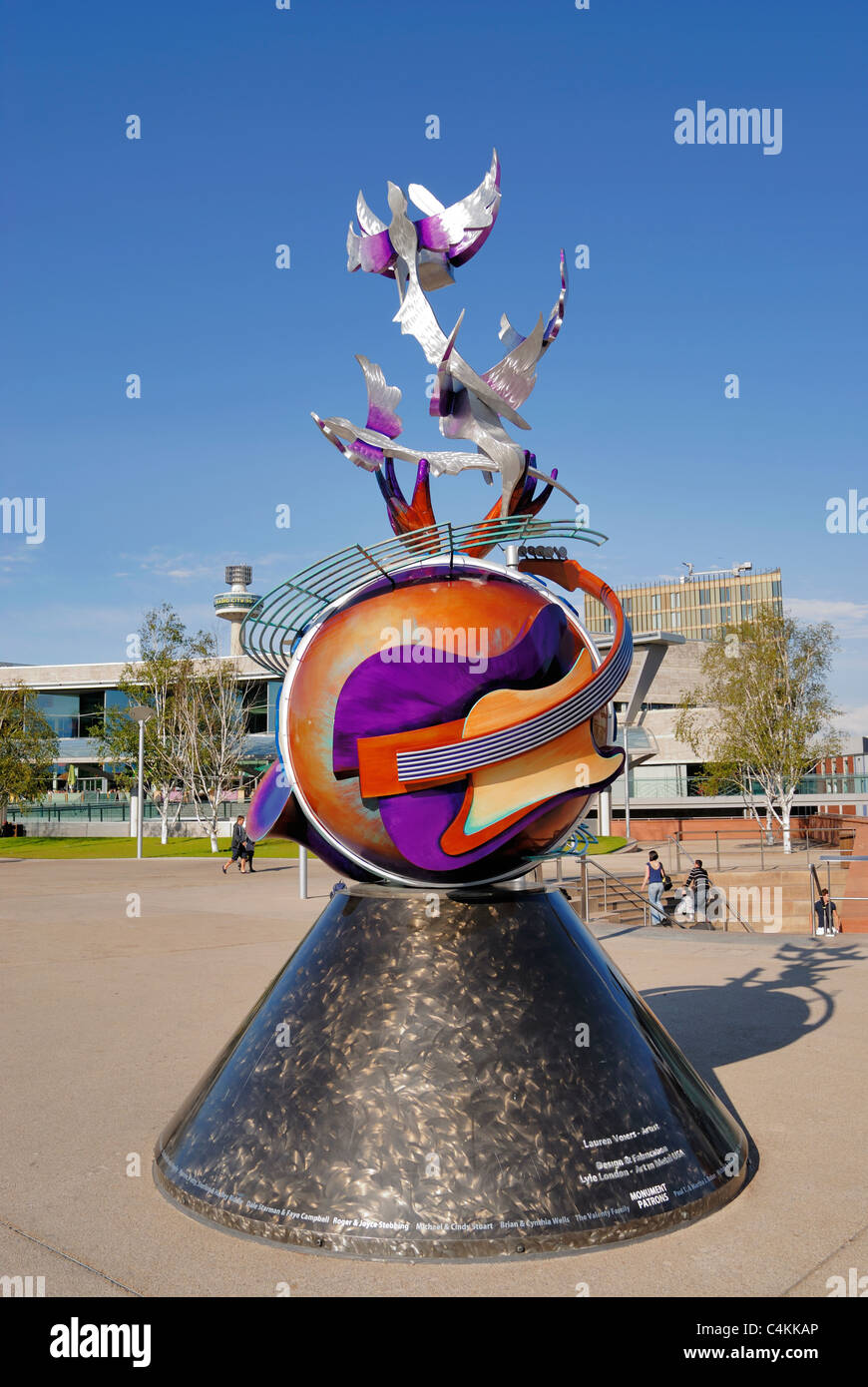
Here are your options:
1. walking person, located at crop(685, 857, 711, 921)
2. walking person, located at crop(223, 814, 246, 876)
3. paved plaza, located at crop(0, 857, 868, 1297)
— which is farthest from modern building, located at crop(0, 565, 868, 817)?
paved plaza, located at crop(0, 857, 868, 1297)

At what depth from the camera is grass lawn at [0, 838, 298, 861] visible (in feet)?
133

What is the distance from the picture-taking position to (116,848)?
43.4 meters

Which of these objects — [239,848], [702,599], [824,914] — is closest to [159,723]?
[239,848]

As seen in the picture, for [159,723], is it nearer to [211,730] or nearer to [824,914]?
[211,730]

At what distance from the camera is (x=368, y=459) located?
693cm

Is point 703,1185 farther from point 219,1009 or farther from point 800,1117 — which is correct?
point 219,1009

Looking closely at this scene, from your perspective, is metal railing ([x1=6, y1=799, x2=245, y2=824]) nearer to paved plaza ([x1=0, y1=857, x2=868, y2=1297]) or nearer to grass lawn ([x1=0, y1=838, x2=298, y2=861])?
grass lawn ([x1=0, y1=838, x2=298, y2=861])

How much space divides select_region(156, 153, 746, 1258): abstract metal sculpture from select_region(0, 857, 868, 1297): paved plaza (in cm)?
25

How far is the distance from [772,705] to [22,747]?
32229mm

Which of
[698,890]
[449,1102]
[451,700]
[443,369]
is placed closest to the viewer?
[449,1102]

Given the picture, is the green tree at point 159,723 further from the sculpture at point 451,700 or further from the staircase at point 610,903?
the sculpture at point 451,700

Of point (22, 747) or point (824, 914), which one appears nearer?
point (824, 914)

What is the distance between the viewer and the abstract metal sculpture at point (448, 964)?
5.27 metres
